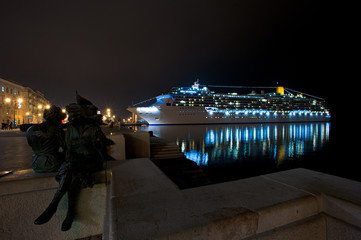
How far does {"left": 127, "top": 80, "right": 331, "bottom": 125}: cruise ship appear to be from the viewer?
175 feet

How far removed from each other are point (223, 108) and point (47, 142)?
5955cm

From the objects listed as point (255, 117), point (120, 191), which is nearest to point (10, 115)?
point (120, 191)

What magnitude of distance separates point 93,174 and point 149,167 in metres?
0.89

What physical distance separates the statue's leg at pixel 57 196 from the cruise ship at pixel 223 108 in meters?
50.8

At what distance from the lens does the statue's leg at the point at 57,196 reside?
72.1 inches

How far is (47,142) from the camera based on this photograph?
2734 mm

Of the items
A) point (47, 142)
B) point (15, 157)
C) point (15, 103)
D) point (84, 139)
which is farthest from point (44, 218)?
point (15, 103)

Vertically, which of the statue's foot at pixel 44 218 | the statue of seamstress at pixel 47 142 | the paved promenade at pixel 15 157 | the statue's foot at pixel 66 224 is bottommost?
the statue's foot at pixel 66 224

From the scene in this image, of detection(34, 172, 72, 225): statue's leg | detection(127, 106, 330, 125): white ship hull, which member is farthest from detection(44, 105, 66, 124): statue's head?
detection(127, 106, 330, 125): white ship hull

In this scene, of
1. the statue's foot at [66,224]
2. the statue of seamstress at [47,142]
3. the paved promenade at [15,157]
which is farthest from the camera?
the paved promenade at [15,157]

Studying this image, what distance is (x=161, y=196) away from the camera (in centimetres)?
169

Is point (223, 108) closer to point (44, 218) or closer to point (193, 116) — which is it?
point (193, 116)

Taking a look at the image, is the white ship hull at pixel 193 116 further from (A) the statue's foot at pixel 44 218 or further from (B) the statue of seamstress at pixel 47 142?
(A) the statue's foot at pixel 44 218

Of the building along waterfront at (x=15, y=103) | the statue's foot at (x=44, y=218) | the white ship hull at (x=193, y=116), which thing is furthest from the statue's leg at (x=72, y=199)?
the white ship hull at (x=193, y=116)
